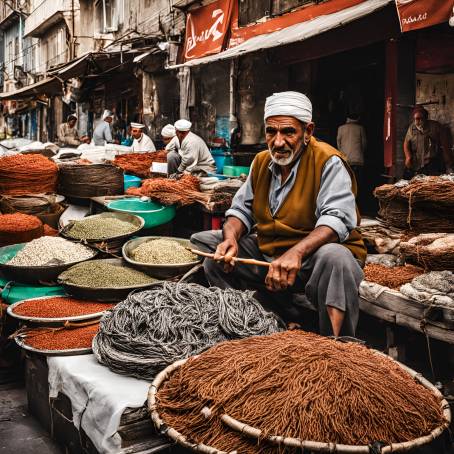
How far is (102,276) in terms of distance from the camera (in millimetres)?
4383

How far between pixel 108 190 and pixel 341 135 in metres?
3.97

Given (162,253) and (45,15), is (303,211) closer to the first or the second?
(162,253)

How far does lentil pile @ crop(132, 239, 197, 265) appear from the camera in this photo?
4.79 m

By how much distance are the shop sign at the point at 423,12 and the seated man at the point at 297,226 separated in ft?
8.58

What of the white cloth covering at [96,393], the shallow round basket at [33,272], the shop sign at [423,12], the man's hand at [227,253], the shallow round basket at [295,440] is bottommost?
the white cloth covering at [96,393]

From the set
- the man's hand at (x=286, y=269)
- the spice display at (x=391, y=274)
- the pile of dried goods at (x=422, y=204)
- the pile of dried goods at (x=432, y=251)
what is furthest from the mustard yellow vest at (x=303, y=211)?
the pile of dried goods at (x=422, y=204)

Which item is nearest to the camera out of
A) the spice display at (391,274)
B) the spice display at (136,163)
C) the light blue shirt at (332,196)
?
the light blue shirt at (332,196)

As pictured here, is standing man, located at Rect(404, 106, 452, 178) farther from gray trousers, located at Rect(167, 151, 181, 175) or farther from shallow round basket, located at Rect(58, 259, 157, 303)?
shallow round basket, located at Rect(58, 259, 157, 303)

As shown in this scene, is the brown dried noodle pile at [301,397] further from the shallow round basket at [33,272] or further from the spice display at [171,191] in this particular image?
the spice display at [171,191]

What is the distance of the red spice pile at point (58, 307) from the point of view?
12.8ft

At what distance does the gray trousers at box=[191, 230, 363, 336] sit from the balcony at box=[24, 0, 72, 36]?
21.0 metres

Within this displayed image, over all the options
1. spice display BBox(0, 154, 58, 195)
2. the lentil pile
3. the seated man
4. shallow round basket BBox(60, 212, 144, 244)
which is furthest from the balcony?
the seated man

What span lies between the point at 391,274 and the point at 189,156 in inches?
208

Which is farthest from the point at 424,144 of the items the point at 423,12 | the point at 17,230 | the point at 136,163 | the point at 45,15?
the point at 45,15
